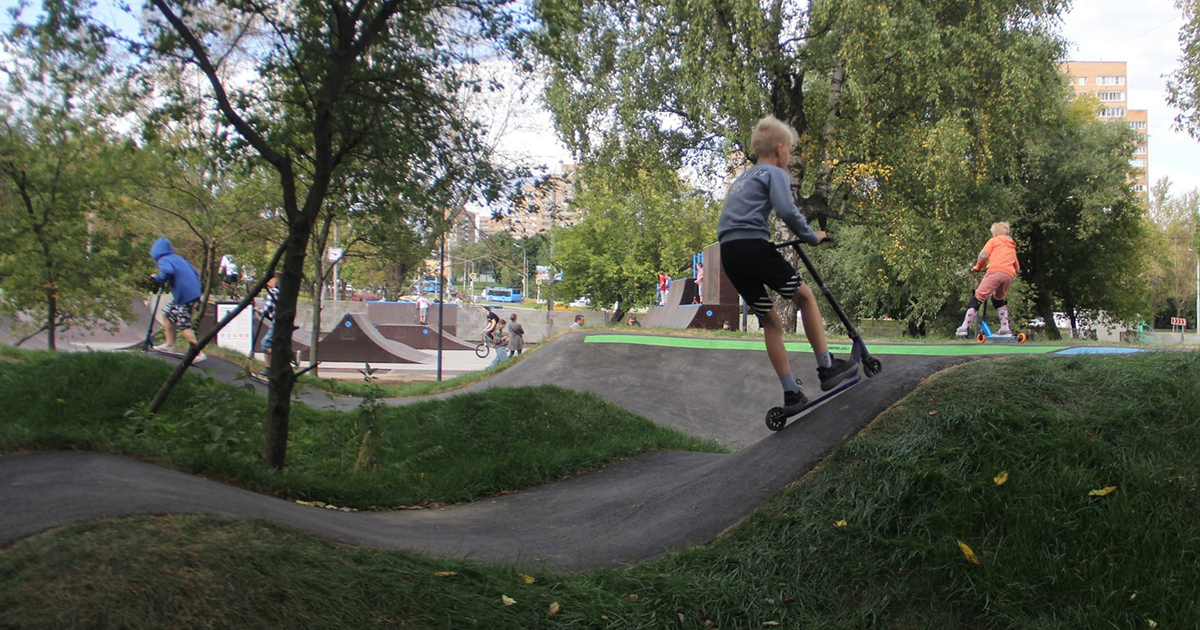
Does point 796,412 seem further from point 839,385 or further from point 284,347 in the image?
point 284,347

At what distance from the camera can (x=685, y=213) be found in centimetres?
5175

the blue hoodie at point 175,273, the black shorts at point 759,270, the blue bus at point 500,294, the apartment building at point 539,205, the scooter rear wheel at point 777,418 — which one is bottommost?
the scooter rear wheel at point 777,418

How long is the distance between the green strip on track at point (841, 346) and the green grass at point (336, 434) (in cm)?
440

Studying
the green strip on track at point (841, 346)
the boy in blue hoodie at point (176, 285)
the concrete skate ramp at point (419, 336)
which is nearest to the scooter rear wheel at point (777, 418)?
the green strip on track at point (841, 346)

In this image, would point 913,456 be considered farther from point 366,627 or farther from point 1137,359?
point 366,627

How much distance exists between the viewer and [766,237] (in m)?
4.88

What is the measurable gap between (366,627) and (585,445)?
5419mm

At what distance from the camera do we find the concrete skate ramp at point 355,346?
26.0 metres

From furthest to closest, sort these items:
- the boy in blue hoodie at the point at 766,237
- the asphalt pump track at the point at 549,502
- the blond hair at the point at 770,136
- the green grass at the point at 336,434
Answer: the green grass at the point at 336,434 < the blond hair at the point at 770,136 < the boy in blue hoodie at the point at 766,237 < the asphalt pump track at the point at 549,502

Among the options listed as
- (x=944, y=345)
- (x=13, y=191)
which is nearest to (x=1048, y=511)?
(x=944, y=345)

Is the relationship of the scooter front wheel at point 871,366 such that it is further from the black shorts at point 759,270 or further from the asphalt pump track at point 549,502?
the black shorts at point 759,270

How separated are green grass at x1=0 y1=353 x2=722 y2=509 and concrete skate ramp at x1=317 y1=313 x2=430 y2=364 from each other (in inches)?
658

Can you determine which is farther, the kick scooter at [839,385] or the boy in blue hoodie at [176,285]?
the boy in blue hoodie at [176,285]

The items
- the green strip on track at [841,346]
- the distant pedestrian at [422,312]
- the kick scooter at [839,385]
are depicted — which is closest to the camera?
the kick scooter at [839,385]
